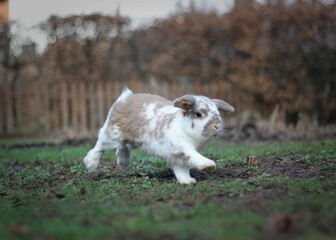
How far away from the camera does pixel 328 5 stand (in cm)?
1304

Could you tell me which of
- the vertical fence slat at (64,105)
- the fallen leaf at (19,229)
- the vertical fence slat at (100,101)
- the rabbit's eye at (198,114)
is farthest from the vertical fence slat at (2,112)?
the fallen leaf at (19,229)

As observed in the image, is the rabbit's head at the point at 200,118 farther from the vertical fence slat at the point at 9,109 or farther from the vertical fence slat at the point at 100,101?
the vertical fence slat at the point at 9,109

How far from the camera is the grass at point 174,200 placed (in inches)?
134

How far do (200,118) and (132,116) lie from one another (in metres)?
1.15

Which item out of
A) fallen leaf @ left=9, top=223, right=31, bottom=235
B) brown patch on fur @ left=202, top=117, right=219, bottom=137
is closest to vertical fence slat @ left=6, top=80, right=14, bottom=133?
brown patch on fur @ left=202, top=117, right=219, bottom=137

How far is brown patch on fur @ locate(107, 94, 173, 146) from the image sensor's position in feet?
20.3

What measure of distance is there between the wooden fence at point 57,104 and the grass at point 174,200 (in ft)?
21.6

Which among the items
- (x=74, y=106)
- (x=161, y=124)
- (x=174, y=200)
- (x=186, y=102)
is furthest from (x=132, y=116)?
(x=74, y=106)

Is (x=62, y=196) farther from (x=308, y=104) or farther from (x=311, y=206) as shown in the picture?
(x=308, y=104)

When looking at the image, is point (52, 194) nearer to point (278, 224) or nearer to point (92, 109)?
point (278, 224)

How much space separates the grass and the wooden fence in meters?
6.59

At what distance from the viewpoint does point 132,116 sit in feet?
20.7

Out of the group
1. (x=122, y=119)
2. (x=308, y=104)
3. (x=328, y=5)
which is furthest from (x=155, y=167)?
(x=328, y=5)

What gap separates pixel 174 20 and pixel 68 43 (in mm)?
3158
